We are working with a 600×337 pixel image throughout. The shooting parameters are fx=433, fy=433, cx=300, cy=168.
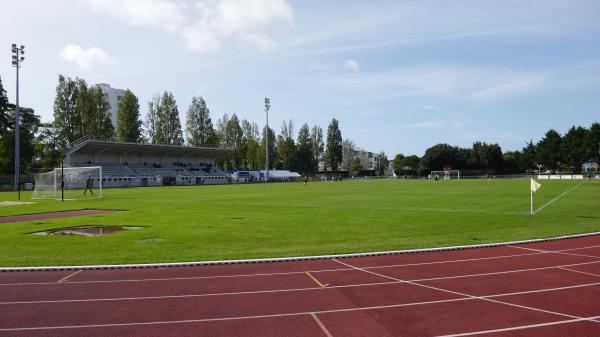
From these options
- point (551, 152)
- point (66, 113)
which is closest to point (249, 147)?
point (66, 113)

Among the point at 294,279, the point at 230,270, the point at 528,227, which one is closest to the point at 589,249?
the point at 528,227

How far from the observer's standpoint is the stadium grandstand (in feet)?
267

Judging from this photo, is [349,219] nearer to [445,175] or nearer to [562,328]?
[562,328]

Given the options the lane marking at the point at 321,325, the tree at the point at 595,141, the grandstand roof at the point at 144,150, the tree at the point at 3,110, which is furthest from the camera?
the tree at the point at 595,141

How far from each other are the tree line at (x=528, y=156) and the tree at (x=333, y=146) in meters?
27.4

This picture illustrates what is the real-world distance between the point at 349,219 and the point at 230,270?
38.1 feet

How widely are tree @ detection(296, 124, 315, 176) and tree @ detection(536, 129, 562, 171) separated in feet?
239

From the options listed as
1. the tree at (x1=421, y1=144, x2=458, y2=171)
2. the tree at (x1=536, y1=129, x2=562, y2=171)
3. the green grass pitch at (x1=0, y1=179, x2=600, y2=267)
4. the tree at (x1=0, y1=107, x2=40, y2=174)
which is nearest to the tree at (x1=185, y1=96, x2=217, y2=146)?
the tree at (x1=0, y1=107, x2=40, y2=174)

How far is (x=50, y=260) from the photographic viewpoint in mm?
11984

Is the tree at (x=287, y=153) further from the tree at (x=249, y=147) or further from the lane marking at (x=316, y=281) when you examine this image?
the lane marking at (x=316, y=281)

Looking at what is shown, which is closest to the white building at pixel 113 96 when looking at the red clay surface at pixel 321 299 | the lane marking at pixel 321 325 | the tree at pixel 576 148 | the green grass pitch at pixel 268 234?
the green grass pitch at pixel 268 234

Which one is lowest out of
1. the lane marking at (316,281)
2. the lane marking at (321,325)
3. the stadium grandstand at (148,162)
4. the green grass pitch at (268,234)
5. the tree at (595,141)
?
the lane marking at (321,325)

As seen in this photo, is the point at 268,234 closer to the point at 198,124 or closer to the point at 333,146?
the point at 198,124

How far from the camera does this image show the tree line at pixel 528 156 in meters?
126
